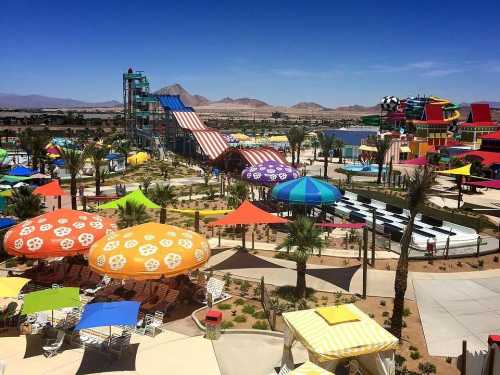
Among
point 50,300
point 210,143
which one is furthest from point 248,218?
point 210,143

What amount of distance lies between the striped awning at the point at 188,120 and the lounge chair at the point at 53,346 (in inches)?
2213

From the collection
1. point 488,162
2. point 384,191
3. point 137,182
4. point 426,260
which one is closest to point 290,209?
point 426,260

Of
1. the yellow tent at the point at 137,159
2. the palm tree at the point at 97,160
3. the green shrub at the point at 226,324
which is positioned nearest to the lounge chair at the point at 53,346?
the green shrub at the point at 226,324

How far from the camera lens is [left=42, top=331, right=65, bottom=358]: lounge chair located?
45.3 feet

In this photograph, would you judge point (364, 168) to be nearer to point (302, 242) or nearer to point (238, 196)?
point (238, 196)

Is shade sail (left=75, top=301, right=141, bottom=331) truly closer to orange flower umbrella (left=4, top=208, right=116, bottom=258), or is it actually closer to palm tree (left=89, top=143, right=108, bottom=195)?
orange flower umbrella (left=4, top=208, right=116, bottom=258)

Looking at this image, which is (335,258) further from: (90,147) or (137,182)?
(137,182)

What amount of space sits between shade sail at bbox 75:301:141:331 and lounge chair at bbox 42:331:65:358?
1289 millimetres

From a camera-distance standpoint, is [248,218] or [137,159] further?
[137,159]

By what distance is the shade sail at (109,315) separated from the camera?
13.0 m

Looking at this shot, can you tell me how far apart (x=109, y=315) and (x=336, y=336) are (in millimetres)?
6439

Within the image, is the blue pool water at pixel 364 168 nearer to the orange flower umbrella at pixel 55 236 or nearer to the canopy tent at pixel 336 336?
the orange flower umbrella at pixel 55 236

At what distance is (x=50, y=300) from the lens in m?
14.4

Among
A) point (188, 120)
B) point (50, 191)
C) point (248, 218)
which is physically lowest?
point (50, 191)
